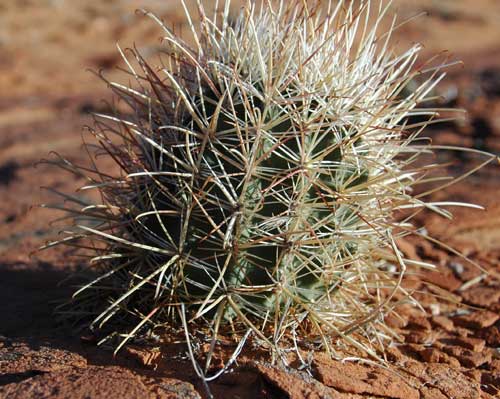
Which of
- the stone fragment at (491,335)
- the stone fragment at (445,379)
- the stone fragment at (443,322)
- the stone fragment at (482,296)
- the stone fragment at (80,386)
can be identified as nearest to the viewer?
the stone fragment at (80,386)

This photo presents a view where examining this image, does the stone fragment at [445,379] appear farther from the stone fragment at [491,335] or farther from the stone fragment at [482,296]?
the stone fragment at [482,296]

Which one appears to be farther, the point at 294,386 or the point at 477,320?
the point at 477,320

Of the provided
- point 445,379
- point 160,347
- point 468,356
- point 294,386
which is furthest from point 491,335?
point 160,347

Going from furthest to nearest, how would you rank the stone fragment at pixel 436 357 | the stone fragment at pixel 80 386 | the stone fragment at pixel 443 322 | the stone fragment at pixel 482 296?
the stone fragment at pixel 482 296 → the stone fragment at pixel 443 322 → the stone fragment at pixel 436 357 → the stone fragment at pixel 80 386

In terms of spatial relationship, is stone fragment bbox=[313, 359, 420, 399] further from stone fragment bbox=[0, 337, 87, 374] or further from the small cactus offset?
stone fragment bbox=[0, 337, 87, 374]

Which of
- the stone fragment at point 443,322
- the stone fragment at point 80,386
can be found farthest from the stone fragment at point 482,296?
the stone fragment at point 80,386

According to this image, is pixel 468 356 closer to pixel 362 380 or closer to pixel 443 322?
pixel 443 322

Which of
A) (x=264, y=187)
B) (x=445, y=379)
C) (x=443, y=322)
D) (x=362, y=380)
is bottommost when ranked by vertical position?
(x=443, y=322)

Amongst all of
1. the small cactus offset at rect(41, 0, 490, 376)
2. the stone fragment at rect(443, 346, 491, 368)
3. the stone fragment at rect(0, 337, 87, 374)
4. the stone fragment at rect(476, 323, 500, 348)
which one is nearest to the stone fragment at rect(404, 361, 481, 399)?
the stone fragment at rect(443, 346, 491, 368)
